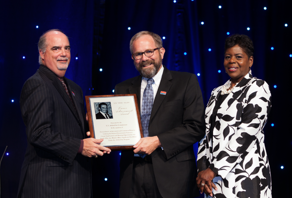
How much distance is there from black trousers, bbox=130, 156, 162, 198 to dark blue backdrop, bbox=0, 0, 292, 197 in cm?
114

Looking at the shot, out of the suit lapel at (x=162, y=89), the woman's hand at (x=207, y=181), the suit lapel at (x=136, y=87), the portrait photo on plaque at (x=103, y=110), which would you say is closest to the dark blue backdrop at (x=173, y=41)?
the suit lapel at (x=136, y=87)

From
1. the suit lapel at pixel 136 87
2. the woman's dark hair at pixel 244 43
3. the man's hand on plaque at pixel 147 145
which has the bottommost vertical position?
the man's hand on plaque at pixel 147 145

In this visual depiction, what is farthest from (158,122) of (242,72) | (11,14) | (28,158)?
(11,14)

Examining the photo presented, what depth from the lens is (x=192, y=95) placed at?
216 centimetres

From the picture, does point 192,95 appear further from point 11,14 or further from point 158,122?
point 11,14

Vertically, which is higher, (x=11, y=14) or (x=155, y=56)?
(x=11, y=14)

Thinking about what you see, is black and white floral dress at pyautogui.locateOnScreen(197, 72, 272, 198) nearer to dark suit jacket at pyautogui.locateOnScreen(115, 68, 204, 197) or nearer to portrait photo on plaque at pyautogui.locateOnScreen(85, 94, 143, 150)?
dark suit jacket at pyautogui.locateOnScreen(115, 68, 204, 197)

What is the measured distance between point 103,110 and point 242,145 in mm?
1054

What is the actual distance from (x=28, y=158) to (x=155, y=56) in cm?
128

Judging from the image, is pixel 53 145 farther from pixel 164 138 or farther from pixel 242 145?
pixel 242 145

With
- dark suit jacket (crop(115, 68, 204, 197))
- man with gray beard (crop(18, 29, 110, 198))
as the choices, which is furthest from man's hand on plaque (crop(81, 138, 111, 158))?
dark suit jacket (crop(115, 68, 204, 197))

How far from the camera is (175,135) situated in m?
2.03

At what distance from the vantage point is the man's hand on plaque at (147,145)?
195cm

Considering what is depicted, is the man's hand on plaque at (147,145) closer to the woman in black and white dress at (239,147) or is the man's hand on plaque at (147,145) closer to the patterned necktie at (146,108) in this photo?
the patterned necktie at (146,108)
